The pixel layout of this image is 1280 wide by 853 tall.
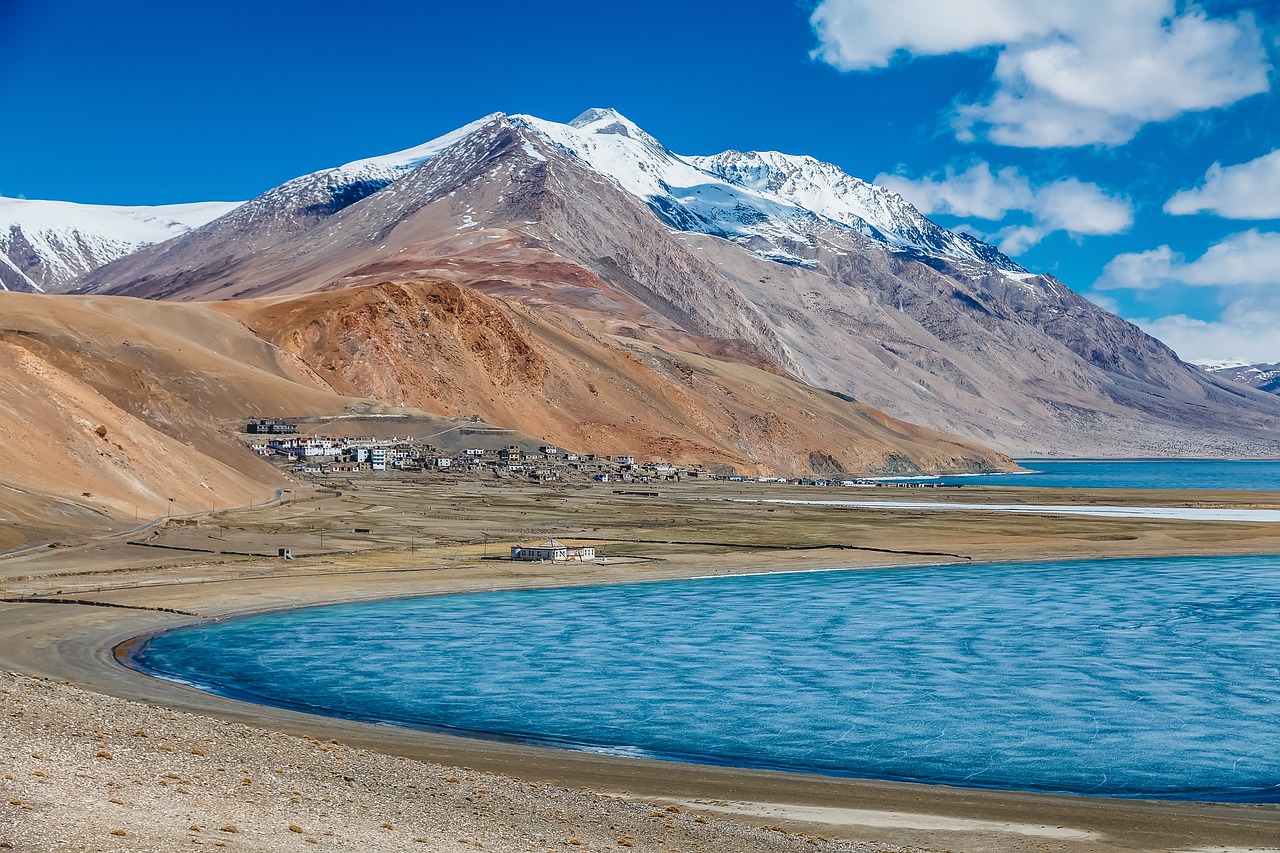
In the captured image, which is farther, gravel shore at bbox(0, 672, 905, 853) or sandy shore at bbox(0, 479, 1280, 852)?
sandy shore at bbox(0, 479, 1280, 852)

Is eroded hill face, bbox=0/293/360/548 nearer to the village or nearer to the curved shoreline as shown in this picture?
the village

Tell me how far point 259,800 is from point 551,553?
62.5 metres

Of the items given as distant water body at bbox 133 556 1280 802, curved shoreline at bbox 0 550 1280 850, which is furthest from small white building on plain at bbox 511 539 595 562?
curved shoreline at bbox 0 550 1280 850

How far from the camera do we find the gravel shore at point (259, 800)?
20.8 m

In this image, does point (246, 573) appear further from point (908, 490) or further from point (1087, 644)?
point (908, 490)

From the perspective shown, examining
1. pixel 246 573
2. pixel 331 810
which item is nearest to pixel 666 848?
pixel 331 810

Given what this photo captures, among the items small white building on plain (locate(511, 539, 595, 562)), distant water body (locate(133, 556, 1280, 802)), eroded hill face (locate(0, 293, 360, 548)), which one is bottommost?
distant water body (locate(133, 556, 1280, 802))

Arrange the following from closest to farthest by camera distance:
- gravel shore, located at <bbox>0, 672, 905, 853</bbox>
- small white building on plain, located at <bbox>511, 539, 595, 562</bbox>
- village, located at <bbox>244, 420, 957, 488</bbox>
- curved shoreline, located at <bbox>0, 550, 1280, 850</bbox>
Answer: gravel shore, located at <bbox>0, 672, 905, 853</bbox>, curved shoreline, located at <bbox>0, 550, 1280, 850</bbox>, small white building on plain, located at <bbox>511, 539, 595, 562</bbox>, village, located at <bbox>244, 420, 957, 488</bbox>

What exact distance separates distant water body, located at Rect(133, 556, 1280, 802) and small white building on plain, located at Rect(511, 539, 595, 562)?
9.58m

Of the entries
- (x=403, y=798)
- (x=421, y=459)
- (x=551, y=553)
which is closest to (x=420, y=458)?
(x=421, y=459)

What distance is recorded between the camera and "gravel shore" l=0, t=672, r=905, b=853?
20.8 m

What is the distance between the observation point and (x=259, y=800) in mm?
23750

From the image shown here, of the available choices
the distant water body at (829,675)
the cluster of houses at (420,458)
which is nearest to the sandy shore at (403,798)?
the distant water body at (829,675)

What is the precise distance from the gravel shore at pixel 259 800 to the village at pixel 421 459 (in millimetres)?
122258
